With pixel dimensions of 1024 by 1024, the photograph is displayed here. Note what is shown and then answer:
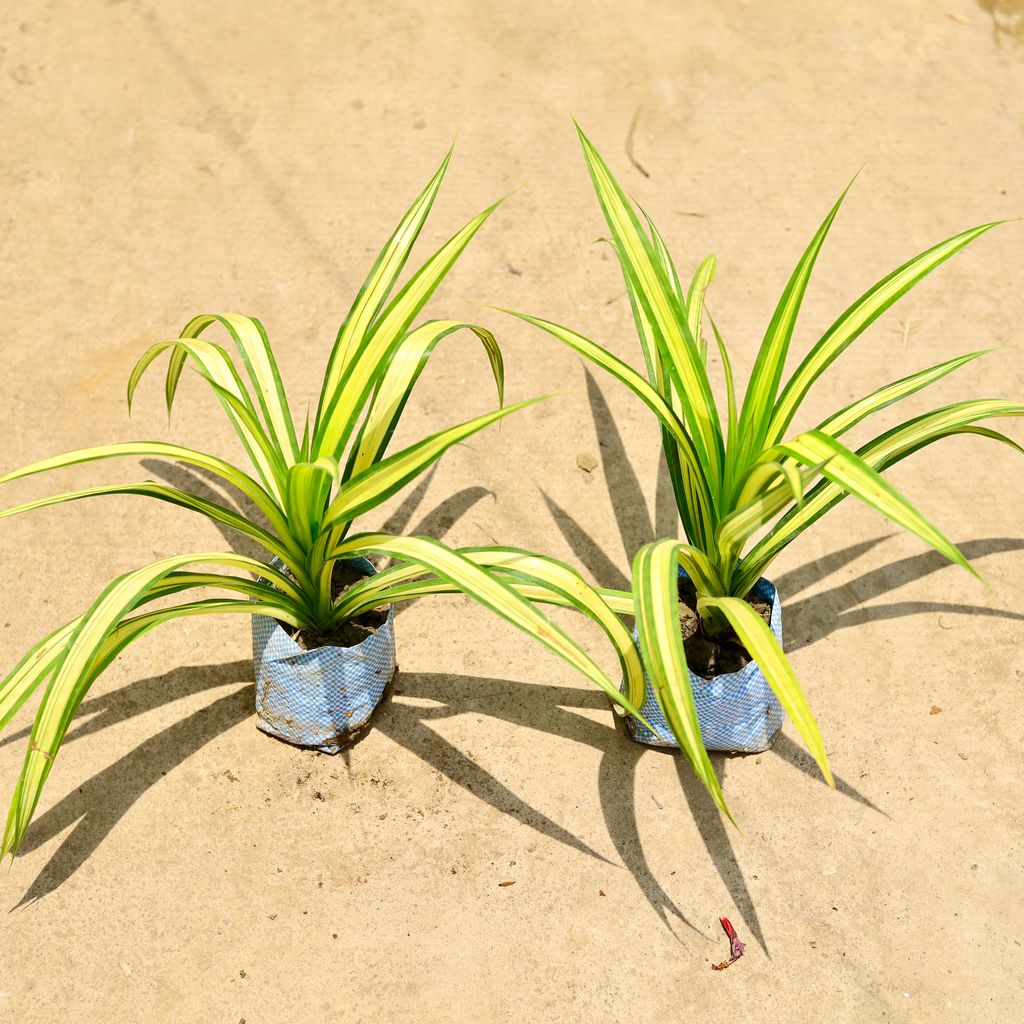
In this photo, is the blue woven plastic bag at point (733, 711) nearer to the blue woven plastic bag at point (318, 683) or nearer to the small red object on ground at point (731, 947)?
the small red object on ground at point (731, 947)

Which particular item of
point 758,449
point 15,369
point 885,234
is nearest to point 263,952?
point 758,449

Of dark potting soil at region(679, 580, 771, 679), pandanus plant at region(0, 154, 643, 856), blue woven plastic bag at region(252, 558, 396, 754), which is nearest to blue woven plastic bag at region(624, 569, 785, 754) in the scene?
dark potting soil at region(679, 580, 771, 679)

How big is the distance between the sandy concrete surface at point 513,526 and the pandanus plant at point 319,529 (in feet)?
0.98

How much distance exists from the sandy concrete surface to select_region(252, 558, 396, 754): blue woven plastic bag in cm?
6

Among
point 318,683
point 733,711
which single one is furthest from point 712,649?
point 318,683

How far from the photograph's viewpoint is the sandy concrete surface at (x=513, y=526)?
5.15 feet

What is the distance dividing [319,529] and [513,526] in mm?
568

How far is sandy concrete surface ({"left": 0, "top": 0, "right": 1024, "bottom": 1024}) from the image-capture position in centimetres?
157

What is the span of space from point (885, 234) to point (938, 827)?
1.40 meters

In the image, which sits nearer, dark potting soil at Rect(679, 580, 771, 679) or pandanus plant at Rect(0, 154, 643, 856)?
pandanus plant at Rect(0, 154, 643, 856)

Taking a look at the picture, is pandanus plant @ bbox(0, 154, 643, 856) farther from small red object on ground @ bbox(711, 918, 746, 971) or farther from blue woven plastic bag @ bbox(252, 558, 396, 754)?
small red object on ground @ bbox(711, 918, 746, 971)

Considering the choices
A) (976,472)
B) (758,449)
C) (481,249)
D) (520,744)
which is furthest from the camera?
(481,249)

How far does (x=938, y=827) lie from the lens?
169 centimetres

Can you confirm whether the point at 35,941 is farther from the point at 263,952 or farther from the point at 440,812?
the point at 440,812
